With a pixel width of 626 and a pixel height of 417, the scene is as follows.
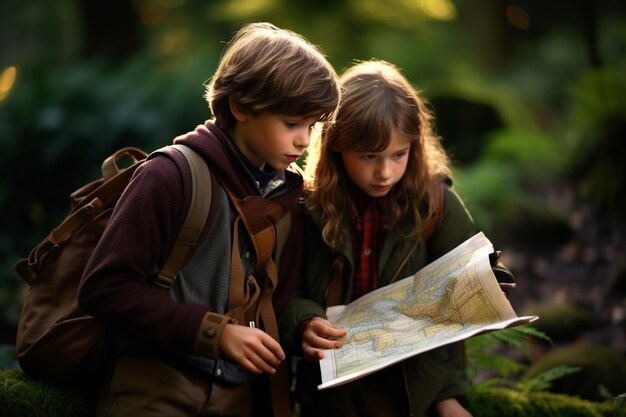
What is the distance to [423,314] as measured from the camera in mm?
2643

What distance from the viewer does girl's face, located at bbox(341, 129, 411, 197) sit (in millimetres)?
2799

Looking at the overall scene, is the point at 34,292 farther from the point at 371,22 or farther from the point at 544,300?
the point at 371,22

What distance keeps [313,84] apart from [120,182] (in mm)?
790

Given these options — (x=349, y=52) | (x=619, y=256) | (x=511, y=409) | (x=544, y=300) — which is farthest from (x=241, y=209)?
(x=349, y=52)

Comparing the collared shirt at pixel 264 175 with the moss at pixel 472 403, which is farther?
the collared shirt at pixel 264 175

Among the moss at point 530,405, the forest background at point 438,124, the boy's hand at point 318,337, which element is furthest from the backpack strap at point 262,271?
the forest background at point 438,124

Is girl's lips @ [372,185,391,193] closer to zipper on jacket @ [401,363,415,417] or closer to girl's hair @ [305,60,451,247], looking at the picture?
girl's hair @ [305,60,451,247]

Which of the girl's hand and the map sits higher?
the map

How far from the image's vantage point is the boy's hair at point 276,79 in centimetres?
246

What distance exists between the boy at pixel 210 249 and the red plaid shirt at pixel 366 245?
15.9 inches

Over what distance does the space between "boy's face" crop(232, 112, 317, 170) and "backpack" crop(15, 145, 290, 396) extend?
0.21 m

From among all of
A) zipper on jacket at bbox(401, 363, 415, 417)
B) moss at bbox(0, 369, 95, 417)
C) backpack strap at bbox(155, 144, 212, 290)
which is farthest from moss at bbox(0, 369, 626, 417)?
backpack strap at bbox(155, 144, 212, 290)

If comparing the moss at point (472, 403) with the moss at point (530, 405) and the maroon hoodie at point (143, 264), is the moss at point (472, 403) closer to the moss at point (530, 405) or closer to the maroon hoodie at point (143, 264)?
the moss at point (530, 405)

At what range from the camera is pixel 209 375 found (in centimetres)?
252
